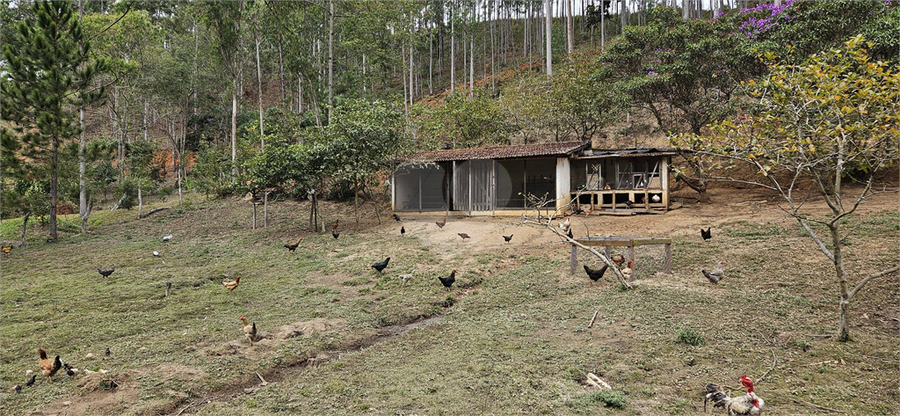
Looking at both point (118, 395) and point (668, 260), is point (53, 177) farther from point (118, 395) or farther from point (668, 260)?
point (668, 260)

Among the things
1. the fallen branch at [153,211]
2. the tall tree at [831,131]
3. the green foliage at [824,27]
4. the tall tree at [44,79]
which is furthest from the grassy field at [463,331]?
the fallen branch at [153,211]

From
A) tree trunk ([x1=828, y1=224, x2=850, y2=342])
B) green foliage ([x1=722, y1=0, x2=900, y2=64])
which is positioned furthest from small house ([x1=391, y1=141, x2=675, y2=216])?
tree trunk ([x1=828, y1=224, x2=850, y2=342])

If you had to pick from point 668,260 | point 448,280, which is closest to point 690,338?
point 668,260

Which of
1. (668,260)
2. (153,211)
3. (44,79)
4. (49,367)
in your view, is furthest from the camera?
(153,211)

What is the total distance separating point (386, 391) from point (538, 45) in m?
51.4

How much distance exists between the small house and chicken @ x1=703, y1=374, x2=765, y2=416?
12716 millimetres

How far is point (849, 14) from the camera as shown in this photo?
16.2 meters

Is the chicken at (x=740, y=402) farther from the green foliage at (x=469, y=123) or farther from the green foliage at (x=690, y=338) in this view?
the green foliage at (x=469, y=123)

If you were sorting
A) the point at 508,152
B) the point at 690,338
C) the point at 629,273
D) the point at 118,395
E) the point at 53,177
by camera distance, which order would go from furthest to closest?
the point at 508,152
the point at 53,177
the point at 629,273
the point at 690,338
the point at 118,395

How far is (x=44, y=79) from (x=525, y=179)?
17614mm

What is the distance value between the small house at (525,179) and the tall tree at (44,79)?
468 inches

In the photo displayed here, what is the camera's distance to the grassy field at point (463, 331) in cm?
497

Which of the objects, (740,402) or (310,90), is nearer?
(740,402)

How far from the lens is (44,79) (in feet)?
Result: 50.2
